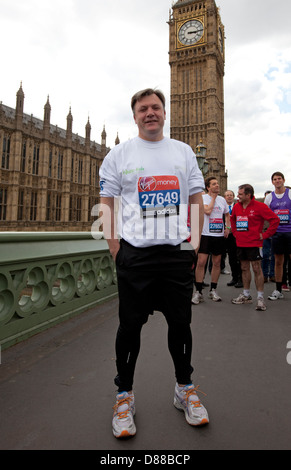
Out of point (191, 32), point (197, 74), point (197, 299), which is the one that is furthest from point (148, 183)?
point (191, 32)

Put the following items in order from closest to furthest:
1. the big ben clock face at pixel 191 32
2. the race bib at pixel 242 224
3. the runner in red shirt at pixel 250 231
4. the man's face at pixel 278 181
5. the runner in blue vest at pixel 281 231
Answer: the runner in red shirt at pixel 250 231
the race bib at pixel 242 224
the runner in blue vest at pixel 281 231
the man's face at pixel 278 181
the big ben clock face at pixel 191 32

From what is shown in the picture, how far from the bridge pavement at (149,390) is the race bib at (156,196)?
3.56 ft

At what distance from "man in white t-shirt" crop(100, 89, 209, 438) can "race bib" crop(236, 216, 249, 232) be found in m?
2.52

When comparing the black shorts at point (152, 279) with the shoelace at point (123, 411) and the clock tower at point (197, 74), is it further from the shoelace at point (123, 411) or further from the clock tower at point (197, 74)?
the clock tower at point (197, 74)

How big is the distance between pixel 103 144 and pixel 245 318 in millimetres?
41494

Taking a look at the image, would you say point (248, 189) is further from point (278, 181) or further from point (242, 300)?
point (242, 300)

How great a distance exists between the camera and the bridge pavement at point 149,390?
1.30 metres

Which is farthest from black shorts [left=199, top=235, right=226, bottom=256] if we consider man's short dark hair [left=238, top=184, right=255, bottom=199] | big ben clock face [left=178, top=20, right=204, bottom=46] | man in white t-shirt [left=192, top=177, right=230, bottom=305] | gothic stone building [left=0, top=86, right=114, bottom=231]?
big ben clock face [left=178, top=20, right=204, bottom=46]

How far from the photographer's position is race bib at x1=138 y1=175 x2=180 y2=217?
142 cm

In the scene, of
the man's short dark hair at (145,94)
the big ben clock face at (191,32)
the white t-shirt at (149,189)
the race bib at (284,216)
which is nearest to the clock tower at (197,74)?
the big ben clock face at (191,32)

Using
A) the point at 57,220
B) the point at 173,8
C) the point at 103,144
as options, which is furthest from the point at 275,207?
the point at 173,8

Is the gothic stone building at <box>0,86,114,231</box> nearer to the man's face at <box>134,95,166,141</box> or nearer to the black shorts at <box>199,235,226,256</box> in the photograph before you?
the black shorts at <box>199,235,226,256</box>

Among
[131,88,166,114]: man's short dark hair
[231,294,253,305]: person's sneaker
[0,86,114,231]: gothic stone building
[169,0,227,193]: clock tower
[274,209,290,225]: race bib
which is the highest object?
[169,0,227,193]: clock tower
